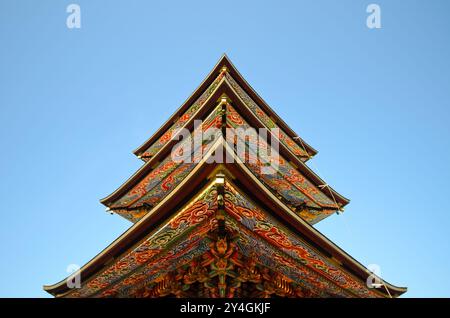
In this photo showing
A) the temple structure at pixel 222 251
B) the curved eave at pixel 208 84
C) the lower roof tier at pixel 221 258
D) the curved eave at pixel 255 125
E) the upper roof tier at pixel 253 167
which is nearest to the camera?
the temple structure at pixel 222 251

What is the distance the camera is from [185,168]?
8.91m

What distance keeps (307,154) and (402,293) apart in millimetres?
7440

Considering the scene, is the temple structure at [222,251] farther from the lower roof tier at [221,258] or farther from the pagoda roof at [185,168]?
the pagoda roof at [185,168]

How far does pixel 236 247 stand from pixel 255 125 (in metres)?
4.50

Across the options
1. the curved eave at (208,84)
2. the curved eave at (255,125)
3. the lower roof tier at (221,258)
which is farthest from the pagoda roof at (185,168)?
the lower roof tier at (221,258)

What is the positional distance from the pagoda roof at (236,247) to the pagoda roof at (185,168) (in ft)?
12.9

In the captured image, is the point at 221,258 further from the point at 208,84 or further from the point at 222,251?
the point at 208,84

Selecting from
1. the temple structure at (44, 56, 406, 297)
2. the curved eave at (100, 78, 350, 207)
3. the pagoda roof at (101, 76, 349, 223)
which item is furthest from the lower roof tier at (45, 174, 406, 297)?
the curved eave at (100, 78, 350, 207)

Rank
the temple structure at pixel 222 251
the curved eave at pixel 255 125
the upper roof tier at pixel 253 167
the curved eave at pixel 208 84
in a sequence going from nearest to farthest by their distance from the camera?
the temple structure at pixel 222 251
the curved eave at pixel 255 125
the upper roof tier at pixel 253 167
the curved eave at pixel 208 84

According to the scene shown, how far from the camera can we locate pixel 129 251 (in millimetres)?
5035

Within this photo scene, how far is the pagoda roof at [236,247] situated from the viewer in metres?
4.59

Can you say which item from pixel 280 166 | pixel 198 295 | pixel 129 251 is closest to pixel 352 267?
pixel 198 295

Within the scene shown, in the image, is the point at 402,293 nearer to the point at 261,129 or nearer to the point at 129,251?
the point at 129,251

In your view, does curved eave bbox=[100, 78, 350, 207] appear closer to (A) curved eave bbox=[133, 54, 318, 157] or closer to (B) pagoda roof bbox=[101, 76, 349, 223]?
(B) pagoda roof bbox=[101, 76, 349, 223]
